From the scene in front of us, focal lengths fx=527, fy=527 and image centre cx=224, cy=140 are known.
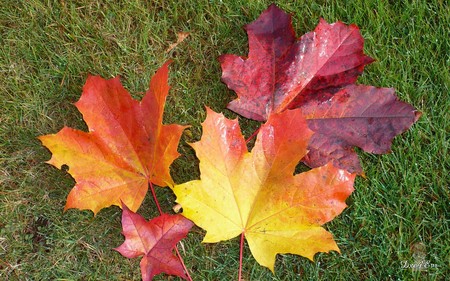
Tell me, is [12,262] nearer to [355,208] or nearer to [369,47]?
[355,208]

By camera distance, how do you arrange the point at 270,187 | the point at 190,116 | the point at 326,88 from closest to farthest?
1. the point at 270,187
2. the point at 326,88
3. the point at 190,116

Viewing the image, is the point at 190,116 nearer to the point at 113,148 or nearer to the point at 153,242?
the point at 113,148

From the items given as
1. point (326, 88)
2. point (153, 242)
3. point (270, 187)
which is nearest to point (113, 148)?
point (153, 242)

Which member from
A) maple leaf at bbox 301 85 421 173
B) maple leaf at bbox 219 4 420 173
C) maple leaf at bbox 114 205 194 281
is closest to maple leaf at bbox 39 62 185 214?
maple leaf at bbox 114 205 194 281

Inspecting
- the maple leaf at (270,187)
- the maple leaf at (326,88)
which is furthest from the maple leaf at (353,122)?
the maple leaf at (270,187)

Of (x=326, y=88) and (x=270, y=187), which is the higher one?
(x=326, y=88)

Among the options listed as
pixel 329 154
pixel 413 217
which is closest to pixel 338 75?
pixel 329 154

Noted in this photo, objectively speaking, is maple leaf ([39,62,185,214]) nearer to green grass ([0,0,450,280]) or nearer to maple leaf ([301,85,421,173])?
green grass ([0,0,450,280])
